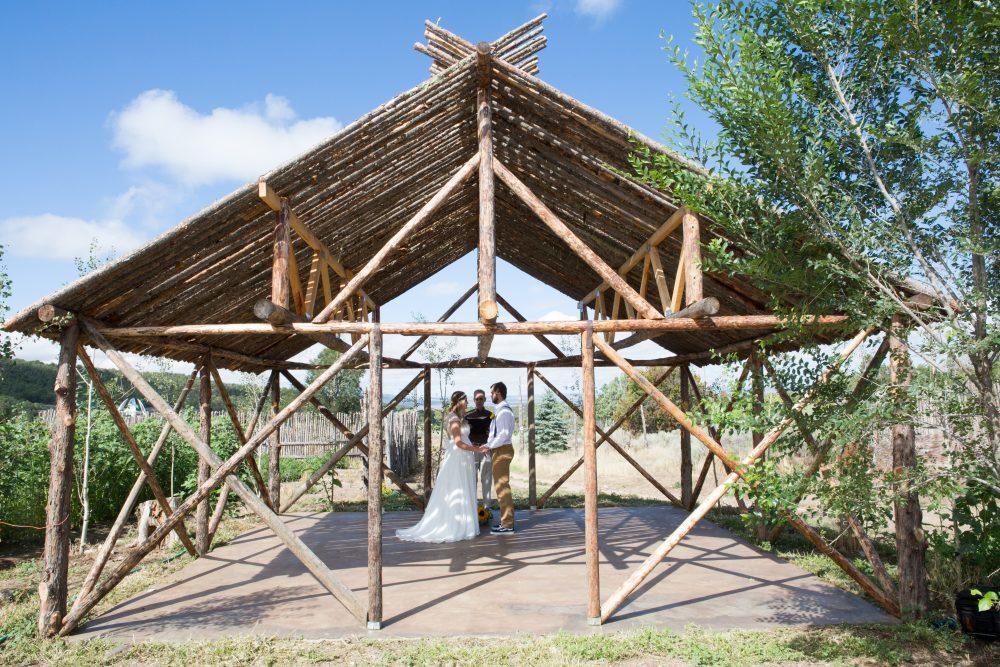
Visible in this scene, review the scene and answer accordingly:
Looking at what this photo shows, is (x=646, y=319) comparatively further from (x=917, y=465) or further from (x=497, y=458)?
(x=497, y=458)

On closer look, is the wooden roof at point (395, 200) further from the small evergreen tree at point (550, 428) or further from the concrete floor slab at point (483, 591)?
the small evergreen tree at point (550, 428)

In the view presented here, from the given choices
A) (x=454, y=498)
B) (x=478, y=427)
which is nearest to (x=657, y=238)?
(x=478, y=427)

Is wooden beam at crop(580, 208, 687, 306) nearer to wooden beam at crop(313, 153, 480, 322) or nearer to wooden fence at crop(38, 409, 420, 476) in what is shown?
wooden beam at crop(313, 153, 480, 322)

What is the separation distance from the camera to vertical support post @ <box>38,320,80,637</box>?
549cm

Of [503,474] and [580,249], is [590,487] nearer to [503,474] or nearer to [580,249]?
Result: [580,249]

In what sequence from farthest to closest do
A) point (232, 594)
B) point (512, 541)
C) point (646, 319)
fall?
point (512, 541)
point (232, 594)
point (646, 319)

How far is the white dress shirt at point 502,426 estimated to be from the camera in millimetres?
9070

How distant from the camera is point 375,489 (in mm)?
5742

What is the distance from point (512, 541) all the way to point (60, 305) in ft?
20.1

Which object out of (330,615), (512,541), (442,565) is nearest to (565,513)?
(512,541)

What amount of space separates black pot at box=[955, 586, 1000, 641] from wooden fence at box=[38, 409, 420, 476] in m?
11.5

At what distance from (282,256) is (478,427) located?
4595 millimetres

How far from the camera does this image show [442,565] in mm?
7613

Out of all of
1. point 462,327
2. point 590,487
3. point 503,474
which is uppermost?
point 462,327
